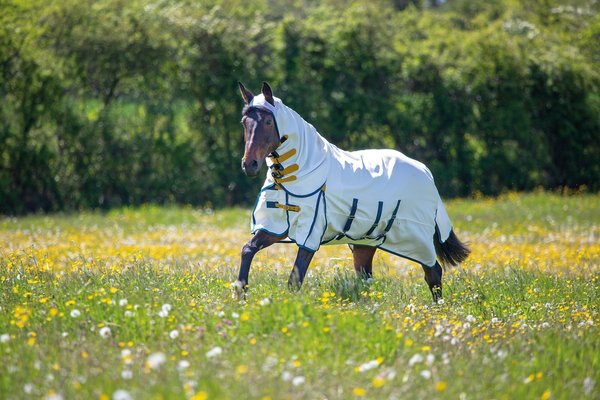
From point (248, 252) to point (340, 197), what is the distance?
3.57 ft

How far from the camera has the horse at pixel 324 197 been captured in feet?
27.0

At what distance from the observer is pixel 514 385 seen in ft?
18.2

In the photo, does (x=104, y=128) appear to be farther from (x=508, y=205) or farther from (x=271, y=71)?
(x=508, y=205)

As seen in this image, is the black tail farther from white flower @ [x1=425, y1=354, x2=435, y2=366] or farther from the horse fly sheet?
white flower @ [x1=425, y1=354, x2=435, y2=366]

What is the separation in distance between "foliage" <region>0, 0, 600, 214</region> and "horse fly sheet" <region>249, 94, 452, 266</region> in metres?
12.1

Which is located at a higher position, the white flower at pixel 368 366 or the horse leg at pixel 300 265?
the white flower at pixel 368 366

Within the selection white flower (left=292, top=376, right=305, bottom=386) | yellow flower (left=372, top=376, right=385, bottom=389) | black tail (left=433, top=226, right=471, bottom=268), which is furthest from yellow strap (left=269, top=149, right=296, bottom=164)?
yellow flower (left=372, top=376, right=385, bottom=389)

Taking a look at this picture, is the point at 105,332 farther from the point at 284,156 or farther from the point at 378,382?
the point at 284,156

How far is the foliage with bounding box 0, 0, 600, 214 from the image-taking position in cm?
1988

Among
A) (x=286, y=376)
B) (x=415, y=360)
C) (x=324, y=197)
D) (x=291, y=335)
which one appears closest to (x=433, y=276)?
(x=324, y=197)

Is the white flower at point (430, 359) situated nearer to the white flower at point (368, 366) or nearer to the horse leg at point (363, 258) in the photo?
the white flower at point (368, 366)

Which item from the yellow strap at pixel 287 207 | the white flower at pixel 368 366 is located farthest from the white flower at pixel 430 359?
the yellow strap at pixel 287 207

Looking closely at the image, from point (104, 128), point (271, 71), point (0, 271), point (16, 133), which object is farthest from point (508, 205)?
point (0, 271)

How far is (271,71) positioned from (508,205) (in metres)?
6.39
